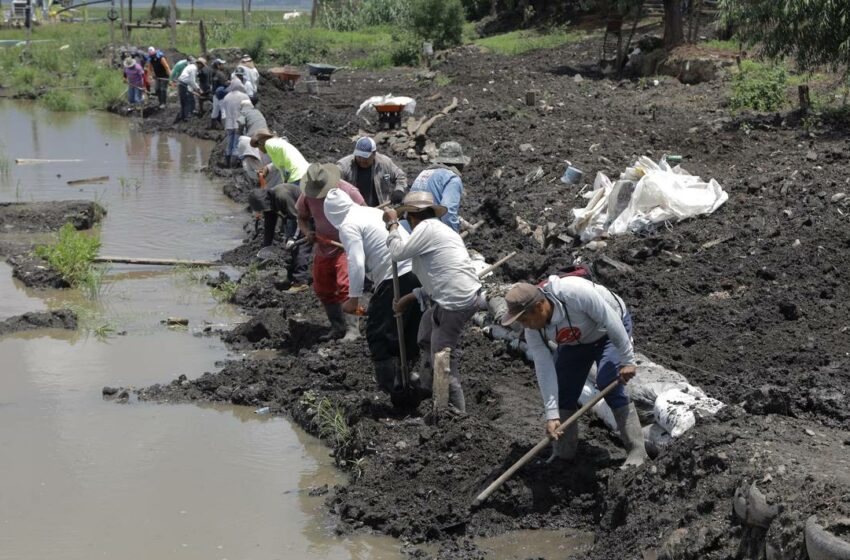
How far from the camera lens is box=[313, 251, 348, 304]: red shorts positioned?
9.66m

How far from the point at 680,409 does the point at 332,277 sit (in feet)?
12.5

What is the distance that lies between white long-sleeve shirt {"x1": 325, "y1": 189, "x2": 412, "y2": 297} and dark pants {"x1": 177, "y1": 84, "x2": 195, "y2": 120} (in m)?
19.7

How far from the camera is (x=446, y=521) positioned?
6672 millimetres

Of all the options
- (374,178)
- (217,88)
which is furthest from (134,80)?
(374,178)

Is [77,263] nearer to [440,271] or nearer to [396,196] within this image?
[396,196]

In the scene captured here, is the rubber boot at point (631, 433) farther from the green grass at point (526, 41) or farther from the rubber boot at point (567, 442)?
the green grass at point (526, 41)

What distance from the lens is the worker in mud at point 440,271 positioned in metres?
7.42

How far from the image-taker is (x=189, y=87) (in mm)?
27016

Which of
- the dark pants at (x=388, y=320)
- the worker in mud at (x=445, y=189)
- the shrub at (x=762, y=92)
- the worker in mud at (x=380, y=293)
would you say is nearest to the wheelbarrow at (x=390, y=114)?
the shrub at (x=762, y=92)

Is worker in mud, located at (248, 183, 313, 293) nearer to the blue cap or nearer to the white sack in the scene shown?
the blue cap

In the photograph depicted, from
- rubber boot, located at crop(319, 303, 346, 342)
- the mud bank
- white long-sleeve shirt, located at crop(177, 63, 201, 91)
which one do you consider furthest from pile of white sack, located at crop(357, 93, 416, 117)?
rubber boot, located at crop(319, 303, 346, 342)

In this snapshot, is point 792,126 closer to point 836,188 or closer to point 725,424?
Result: point 836,188

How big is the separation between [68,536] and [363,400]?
232 cm

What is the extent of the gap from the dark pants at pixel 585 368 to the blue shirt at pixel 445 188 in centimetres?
271
